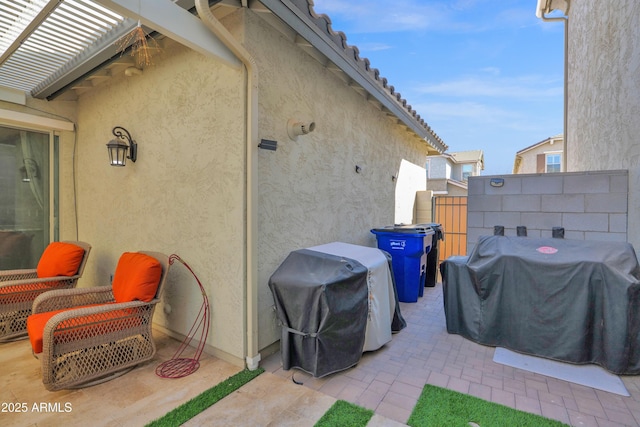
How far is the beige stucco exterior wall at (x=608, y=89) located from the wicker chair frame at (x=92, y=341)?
7038mm

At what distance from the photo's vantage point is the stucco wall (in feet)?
13.7

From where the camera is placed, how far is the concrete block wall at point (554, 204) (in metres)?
4.80

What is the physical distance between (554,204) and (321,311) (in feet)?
14.7

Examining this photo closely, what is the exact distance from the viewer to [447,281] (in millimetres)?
5230

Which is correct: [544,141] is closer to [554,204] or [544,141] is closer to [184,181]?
[554,204]

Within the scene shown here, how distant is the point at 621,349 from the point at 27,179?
10.6 metres

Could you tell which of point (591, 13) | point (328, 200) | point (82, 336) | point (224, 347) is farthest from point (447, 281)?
point (591, 13)

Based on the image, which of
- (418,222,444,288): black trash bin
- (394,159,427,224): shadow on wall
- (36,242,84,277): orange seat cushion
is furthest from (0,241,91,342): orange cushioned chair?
(394,159,427,224): shadow on wall

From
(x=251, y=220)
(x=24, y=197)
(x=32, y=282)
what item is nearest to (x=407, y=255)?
(x=251, y=220)

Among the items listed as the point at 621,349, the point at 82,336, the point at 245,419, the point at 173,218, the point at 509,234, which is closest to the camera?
the point at 245,419

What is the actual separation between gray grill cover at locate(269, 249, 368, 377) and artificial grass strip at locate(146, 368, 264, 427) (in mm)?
536

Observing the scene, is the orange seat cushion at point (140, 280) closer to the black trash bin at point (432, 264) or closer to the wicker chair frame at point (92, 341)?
the wicker chair frame at point (92, 341)

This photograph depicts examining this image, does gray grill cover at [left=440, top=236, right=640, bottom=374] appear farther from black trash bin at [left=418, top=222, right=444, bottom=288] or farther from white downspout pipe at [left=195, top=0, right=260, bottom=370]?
white downspout pipe at [left=195, top=0, right=260, bottom=370]

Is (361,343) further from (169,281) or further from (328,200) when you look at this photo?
(169,281)
